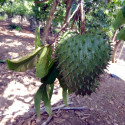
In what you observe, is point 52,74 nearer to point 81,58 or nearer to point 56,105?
point 81,58

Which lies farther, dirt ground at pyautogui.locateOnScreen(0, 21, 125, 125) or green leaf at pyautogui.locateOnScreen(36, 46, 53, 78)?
dirt ground at pyautogui.locateOnScreen(0, 21, 125, 125)

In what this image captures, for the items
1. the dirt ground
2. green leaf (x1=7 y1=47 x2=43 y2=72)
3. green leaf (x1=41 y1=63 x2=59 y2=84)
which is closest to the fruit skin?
green leaf (x1=41 y1=63 x2=59 y2=84)

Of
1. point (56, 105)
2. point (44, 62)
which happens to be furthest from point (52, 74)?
point (56, 105)

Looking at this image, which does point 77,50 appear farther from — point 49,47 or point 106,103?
point 106,103

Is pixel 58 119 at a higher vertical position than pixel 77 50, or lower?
lower

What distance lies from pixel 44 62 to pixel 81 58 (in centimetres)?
26

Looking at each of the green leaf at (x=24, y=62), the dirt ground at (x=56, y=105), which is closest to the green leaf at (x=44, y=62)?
the green leaf at (x=24, y=62)

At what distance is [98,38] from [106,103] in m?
3.16

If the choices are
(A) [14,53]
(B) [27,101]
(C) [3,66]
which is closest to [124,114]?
(B) [27,101]

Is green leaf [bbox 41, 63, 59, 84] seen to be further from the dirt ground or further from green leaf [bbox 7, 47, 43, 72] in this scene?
the dirt ground

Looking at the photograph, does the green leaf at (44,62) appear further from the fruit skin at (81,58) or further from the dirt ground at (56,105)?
the dirt ground at (56,105)

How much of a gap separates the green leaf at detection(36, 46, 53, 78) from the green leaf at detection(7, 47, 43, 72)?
0.06m

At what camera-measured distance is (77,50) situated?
3.90 ft

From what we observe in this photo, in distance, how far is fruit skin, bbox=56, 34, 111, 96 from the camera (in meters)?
1.17
